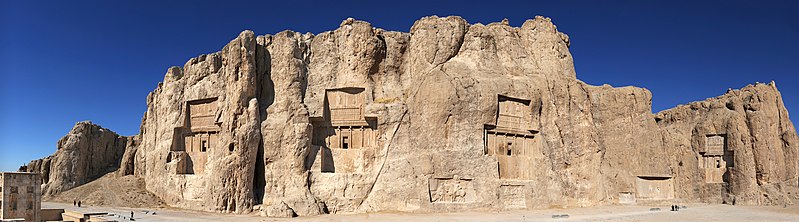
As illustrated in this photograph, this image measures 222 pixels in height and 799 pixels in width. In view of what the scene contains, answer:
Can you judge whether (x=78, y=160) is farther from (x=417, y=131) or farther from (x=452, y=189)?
(x=452, y=189)

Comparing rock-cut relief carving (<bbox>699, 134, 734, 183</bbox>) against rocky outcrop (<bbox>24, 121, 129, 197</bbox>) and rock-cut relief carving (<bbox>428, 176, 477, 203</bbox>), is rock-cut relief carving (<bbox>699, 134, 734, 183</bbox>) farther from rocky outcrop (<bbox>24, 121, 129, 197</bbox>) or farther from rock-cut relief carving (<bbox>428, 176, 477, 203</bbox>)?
rocky outcrop (<bbox>24, 121, 129, 197</bbox>)

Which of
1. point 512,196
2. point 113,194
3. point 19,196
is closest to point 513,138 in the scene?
point 512,196

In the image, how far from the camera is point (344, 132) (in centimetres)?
3912

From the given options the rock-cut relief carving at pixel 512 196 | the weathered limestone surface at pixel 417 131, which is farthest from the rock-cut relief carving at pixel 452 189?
the rock-cut relief carving at pixel 512 196

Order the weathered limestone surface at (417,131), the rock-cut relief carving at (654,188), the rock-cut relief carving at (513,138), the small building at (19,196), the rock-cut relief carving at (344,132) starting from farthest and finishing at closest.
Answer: the rock-cut relief carving at (654,188)
the rock-cut relief carving at (344,132)
the rock-cut relief carving at (513,138)
the weathered limestone surface at (417,131)
the small building at (19,196)

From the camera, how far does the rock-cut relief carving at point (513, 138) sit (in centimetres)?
3766

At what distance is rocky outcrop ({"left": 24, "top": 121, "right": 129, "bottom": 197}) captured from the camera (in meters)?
44.2

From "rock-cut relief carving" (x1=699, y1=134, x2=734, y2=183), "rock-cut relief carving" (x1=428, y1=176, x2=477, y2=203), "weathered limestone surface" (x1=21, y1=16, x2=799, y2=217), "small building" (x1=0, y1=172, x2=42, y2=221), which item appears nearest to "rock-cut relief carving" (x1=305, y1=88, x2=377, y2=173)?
"weathered limestone surface" (x1=21, y1=16, x2=799, y2=217)

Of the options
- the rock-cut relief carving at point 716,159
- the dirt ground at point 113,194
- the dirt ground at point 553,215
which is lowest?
the dirt ground at point 553,215

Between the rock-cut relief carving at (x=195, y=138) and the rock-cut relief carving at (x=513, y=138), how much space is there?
18536 mm

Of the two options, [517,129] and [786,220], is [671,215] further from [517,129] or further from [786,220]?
[517,129]


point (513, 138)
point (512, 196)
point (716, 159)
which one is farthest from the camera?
point (716, 159)

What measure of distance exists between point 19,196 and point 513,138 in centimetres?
2697

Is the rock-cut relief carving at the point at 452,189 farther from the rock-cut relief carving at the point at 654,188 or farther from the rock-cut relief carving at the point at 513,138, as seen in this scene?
the rock-cut relief carving at the point at 654,188
